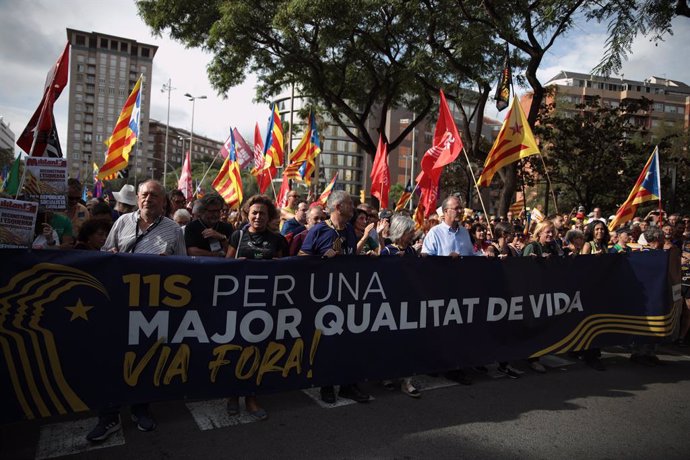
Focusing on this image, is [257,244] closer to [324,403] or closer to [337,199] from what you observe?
[337,199]

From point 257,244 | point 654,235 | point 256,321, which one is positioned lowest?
point 256,321

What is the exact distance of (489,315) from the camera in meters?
4.93

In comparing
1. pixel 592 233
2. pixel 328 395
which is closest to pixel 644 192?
pixel 592 233

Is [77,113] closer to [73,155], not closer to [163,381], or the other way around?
[73,155]

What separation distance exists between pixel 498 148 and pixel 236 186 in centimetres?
660

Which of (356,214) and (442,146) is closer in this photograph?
(356,214)

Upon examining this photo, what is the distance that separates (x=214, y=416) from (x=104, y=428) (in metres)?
0.79

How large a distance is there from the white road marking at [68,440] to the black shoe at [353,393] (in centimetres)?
184

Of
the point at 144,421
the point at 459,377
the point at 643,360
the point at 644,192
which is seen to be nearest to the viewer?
the point at 144,421

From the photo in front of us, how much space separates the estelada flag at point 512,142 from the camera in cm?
645

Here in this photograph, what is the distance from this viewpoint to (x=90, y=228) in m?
4.09

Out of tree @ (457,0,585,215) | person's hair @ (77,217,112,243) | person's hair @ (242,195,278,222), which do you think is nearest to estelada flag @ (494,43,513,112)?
tree @ (457,0,585,215)

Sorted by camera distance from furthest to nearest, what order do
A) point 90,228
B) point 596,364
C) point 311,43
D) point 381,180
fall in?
point 311,43 < point 381,180 < point 596,364 < point 90,228

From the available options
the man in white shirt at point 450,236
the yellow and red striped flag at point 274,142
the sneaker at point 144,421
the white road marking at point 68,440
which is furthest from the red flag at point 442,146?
the yellow and red striped flag at point 274,142
